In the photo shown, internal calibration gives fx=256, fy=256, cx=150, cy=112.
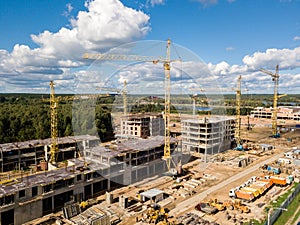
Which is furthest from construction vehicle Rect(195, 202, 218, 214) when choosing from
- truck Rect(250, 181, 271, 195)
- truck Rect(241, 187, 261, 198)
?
truck Rect(250, 181, 271, 195)

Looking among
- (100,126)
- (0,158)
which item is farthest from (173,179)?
(100,126)

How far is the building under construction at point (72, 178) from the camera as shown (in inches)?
418

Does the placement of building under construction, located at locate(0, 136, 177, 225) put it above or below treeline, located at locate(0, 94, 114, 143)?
below

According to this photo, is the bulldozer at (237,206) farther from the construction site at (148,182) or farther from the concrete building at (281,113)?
the concrete building at (281,113)

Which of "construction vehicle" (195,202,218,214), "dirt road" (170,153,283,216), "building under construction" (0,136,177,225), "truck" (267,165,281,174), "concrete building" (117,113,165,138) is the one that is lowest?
"dirt road" (170,153,283,216)

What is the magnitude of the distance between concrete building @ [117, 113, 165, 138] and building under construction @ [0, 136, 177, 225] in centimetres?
1099

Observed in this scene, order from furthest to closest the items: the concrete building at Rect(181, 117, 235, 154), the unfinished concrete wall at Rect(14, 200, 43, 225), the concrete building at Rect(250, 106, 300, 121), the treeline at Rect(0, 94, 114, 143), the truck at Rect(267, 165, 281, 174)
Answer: the concrete building at Rect(250, 106, 300, 121), the treeline at Rect(0, 94, 114, 143), the concrete building at Rect(181, 117, 235, 154), the truck at Rect(267, 165, 281, 174), the unfinished concrete wall at Rect(14, 200, 43, 225)

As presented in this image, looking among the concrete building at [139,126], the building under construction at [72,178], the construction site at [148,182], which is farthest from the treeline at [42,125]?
the building under construction at [72,178]

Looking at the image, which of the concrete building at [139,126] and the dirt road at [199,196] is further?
the concrete building at [139,126]

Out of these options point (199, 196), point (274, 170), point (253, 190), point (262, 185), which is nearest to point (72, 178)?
point (199, 196)

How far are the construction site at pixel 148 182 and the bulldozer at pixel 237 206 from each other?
0.05 metres

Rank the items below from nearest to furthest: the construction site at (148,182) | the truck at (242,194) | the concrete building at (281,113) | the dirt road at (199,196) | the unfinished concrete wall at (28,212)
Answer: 1. the unfinished concrete wall at (28,212)
2. the construction site at (148,182)
3. the dirt road at (199,196)
4. the truck at (242,194)
5. the concrete building at (281,113)

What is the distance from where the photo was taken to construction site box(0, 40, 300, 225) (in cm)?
1098

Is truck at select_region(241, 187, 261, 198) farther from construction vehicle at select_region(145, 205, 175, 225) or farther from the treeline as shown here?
the treeline
